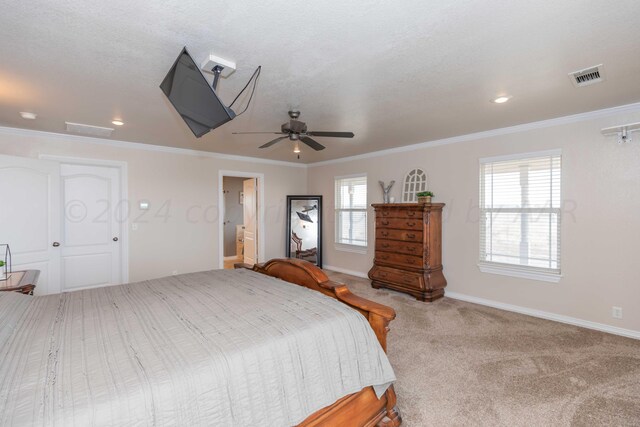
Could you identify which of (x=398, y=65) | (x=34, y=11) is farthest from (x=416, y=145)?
(x=34, y=11)

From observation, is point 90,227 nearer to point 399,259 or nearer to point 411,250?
point 399,259

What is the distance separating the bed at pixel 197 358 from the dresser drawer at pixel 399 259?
2546mm

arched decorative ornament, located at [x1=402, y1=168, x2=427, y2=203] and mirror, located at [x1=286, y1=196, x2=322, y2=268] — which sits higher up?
arched decorative ornament, located at [x1=402, y1=168, x2=427, y2=203]

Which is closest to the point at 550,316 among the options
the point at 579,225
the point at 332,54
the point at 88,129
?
the point at 579,225

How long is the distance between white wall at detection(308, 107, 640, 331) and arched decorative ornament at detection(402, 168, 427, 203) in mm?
437

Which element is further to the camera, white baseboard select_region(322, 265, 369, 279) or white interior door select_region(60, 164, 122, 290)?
white baseboard select_region(322, 265, 369, 279)

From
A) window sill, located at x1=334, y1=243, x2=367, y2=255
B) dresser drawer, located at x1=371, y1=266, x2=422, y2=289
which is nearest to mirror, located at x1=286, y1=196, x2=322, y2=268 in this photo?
window sill, located at x1=334, y1=243, x2=367, y2=255

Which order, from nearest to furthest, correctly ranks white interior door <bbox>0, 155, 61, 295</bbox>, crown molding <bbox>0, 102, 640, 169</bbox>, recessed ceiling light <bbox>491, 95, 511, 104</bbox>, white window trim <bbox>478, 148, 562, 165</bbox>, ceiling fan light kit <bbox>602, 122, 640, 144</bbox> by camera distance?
recessed ceiling light <bbox>491, 95, 511, 104</bbox> < ceiling fan light kit <bbox>602, 122, 640, 144</bbox> < crown molding <bbox>0, 102, 640, 169</bbox> < white interior door <bbox>0, 155, 61, 295</bbox> < white window trim <bbox>478, 148, 562, 165</bbox>

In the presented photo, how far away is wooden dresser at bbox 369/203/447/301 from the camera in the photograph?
4.36 meters

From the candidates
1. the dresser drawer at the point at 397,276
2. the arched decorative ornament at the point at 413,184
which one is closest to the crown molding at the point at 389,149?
the arched decorative ornament at the point at 413,184

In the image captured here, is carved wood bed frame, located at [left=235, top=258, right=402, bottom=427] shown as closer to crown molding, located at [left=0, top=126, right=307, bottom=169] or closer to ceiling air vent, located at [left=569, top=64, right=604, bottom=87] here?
ceiling air vent, located at [left=569, top=64, right=604, bottom=87]

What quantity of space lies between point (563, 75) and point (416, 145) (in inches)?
100

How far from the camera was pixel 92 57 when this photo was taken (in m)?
2.09

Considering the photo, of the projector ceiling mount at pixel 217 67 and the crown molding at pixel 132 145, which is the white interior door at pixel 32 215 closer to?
the crown molding at pixel 132 145
